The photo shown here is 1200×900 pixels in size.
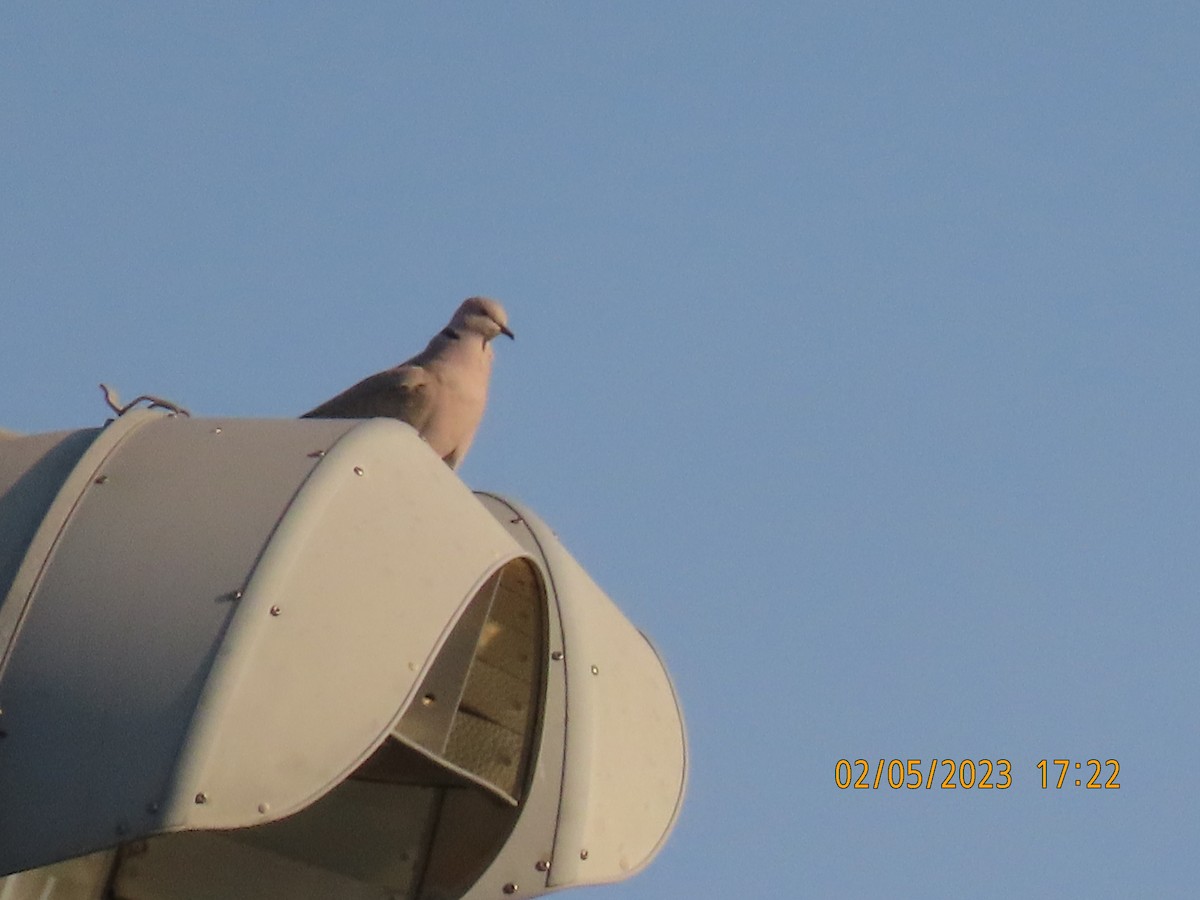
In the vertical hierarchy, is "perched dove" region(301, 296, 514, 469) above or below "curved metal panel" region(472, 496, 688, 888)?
above

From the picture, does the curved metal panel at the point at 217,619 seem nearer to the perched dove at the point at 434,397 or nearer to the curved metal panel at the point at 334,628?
the curved metal panel at the point at 334,628

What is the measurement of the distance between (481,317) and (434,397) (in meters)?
1.03

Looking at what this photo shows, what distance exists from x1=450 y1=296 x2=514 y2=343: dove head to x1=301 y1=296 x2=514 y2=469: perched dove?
34 cm

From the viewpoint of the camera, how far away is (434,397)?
25.7 feet

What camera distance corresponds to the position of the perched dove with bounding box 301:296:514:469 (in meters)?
7.75

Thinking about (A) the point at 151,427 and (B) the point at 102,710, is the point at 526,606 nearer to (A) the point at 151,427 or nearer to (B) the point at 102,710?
(A) the point at 151,427

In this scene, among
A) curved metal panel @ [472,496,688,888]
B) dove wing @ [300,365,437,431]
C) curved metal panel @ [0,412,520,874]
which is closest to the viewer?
curved metal panel @ [0,412,520,874]

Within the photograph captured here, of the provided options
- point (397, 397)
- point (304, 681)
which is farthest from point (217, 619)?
point (397, 397)

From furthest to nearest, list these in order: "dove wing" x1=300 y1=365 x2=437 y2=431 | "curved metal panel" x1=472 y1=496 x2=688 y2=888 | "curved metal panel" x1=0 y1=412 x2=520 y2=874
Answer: "dove wing" x1=300 y1=365 x2=437 y2=431 → "curved metal panel" x1=472 y1=496 x2=688 y2=888 → "curved metal panel" x1=0 y1=412 x2=520 y2=874

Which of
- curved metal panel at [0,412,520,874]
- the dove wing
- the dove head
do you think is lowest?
curved metal panel at [0,412,520,874]

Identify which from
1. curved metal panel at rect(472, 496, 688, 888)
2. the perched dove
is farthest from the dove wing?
curved metal panel at rect(472, 496, 688, 888)

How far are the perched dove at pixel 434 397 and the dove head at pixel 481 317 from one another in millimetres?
341

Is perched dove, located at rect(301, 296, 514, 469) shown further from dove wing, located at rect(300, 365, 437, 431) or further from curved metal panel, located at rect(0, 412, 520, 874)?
curved metal panel, located at rect(0, 412, 520, 874)

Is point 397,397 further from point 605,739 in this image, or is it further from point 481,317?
point 605,739
